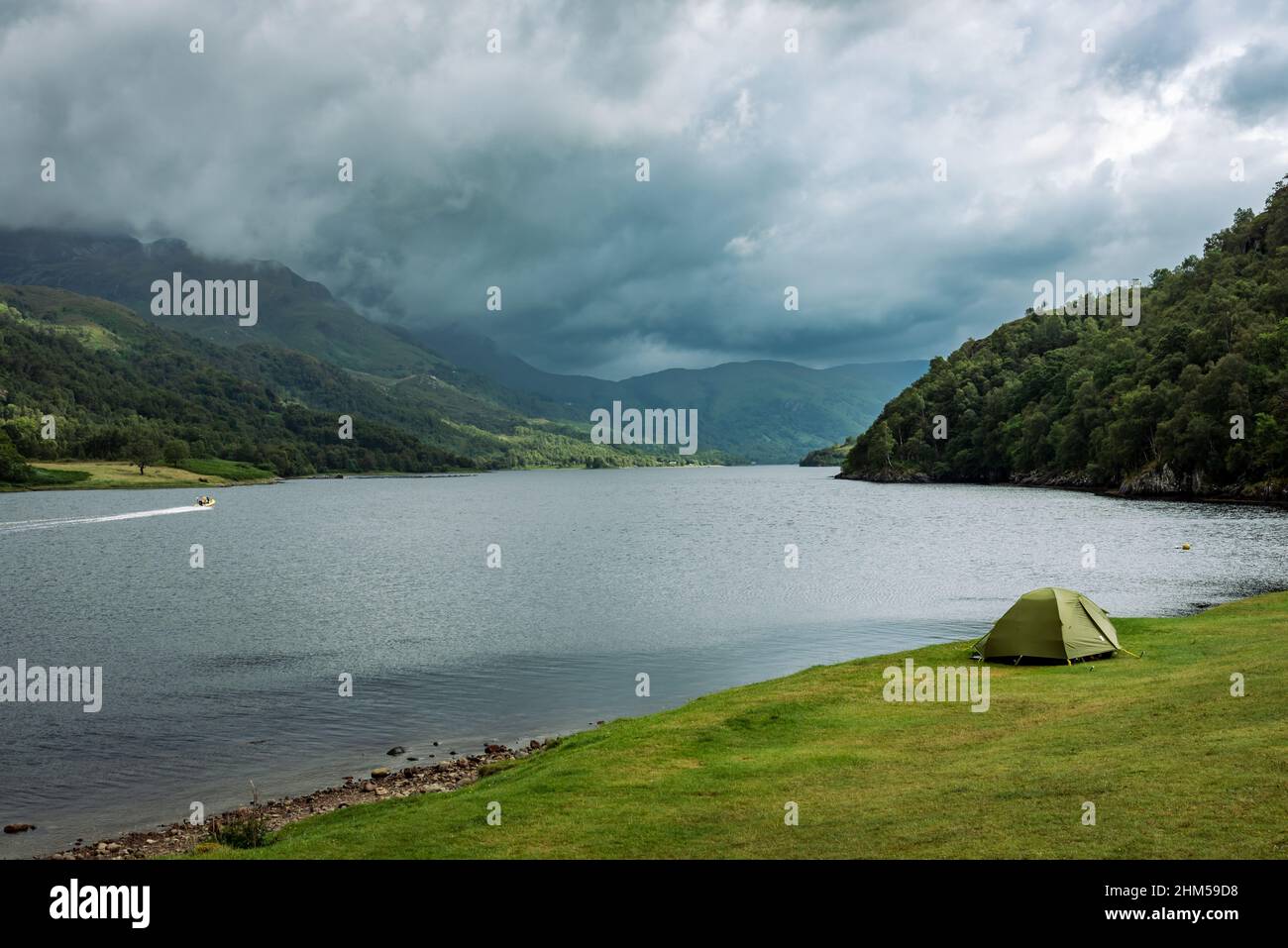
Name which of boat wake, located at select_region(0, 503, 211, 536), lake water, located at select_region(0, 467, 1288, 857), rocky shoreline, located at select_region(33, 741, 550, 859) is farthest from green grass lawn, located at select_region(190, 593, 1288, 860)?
boat wake, located at select_region(0, 503, 211, 536)

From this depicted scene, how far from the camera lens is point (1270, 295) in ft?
576

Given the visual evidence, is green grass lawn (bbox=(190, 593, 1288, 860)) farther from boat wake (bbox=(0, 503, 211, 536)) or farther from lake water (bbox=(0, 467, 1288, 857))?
boat wake (bbox=(0, 503, 211, 536))

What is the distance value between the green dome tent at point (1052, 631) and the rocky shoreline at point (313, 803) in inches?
755

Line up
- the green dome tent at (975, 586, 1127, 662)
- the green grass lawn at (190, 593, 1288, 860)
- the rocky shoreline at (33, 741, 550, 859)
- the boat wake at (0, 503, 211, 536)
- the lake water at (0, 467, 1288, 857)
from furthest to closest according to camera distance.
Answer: the boat wake at (0, 503, 211, 536) < the green dome tent at (975, 586, 1127, 662) < the lake water at (0, 467, 1288, 857) < the rocky shoreline at (33, 741, 550, 859) < the green grass lawn at (190, 593, 1288, 860)

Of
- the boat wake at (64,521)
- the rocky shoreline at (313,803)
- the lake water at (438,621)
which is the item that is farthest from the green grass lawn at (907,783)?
the boat wake at (64,521)

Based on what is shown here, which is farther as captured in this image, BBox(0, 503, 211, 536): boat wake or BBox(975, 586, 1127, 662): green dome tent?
BBox(0, 503, 211, 536): boat wake

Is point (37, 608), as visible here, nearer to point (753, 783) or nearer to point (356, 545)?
point (356, 545)

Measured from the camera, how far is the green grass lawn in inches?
597

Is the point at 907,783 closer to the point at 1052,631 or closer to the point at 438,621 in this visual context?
the point at 1052,631

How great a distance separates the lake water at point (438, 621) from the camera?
31.6 meters

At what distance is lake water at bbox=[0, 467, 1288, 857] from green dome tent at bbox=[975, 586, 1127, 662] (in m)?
9.84

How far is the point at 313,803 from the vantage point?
998 inches
